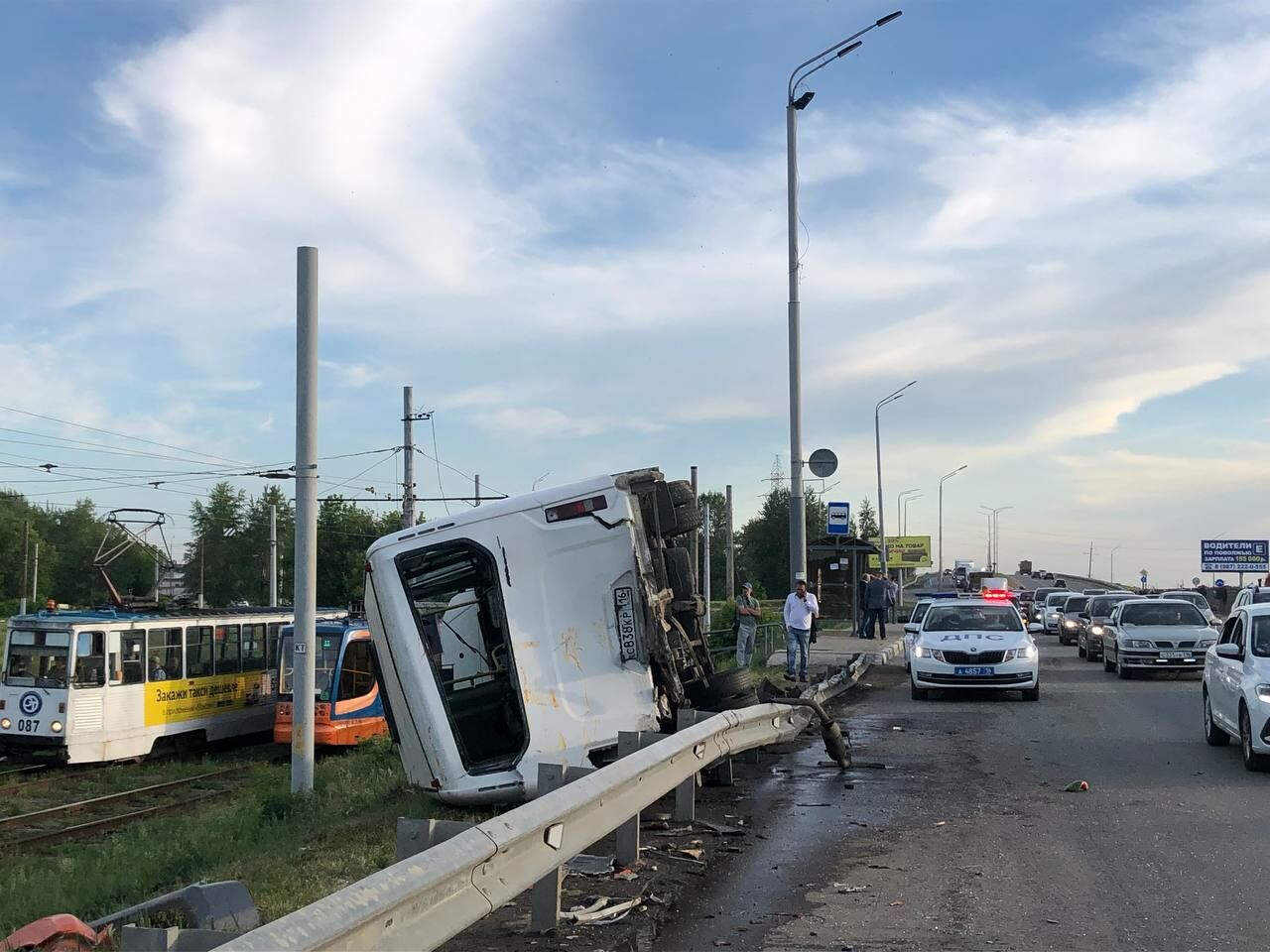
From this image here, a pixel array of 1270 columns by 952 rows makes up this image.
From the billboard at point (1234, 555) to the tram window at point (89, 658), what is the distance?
55.9 m

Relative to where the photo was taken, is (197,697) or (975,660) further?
(197,697)

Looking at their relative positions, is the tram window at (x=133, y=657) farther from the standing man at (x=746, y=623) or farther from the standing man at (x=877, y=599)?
the standing man at (x=877, y=599)

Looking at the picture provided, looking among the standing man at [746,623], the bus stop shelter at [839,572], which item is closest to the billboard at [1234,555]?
the bus stop shelter at [839,572]

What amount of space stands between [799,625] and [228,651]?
1112 centimetres

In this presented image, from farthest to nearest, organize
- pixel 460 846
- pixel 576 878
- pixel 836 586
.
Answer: pixel 836 586
pixel 576 878
pixel 460 846

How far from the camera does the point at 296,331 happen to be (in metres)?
13.5

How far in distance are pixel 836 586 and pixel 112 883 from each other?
1636 inches

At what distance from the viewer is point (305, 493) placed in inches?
527

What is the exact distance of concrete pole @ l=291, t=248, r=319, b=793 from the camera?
526 inches

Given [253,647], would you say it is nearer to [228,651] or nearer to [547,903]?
[228,651]

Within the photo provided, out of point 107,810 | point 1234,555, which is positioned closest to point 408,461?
point 107,810

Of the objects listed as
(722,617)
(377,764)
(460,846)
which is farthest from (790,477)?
(722,617)

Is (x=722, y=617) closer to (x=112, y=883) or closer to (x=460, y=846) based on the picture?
(x=112, y=883)

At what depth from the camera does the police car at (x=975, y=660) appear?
18.3 m
